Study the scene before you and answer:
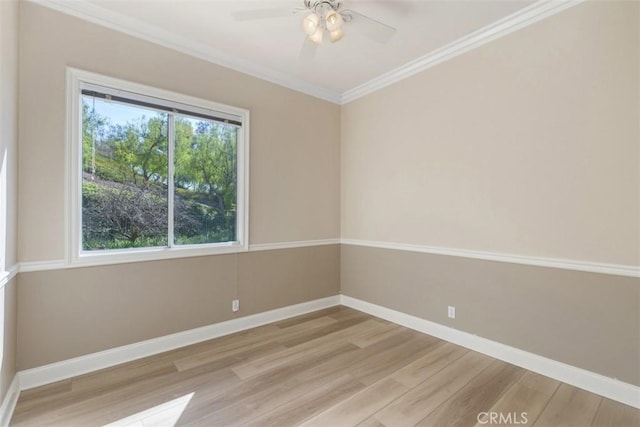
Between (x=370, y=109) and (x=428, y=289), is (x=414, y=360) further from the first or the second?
(x=370, y=109)

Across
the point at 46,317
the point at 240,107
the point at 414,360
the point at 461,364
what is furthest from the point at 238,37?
the point at 461,364

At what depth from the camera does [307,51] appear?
9.85 ft

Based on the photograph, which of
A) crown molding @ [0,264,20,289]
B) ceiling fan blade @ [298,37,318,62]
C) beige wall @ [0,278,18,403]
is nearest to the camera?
crown molding @ [0,264,20,289]

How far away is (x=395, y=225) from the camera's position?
139 inches

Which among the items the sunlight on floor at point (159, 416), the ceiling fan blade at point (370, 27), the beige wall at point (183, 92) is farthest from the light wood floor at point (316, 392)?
the ceiling fan blade at point (370, 27)

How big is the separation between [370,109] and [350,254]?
1918 mm

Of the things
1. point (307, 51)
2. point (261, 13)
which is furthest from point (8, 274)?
point (307, 51)

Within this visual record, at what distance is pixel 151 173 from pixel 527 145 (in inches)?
130

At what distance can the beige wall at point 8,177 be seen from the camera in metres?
1.77

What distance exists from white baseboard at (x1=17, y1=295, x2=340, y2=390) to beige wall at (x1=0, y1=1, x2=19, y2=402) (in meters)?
0.21

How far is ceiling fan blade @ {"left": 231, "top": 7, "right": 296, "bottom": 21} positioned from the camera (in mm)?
2424

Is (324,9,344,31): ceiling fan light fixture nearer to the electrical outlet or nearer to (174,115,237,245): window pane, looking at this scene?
(174,115,237,245): window pane

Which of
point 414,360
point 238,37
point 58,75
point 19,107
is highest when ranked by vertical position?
point 238,37

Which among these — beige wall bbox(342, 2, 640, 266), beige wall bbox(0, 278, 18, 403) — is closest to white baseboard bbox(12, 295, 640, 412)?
beige wall bbox(0, 278, 18, 403)
